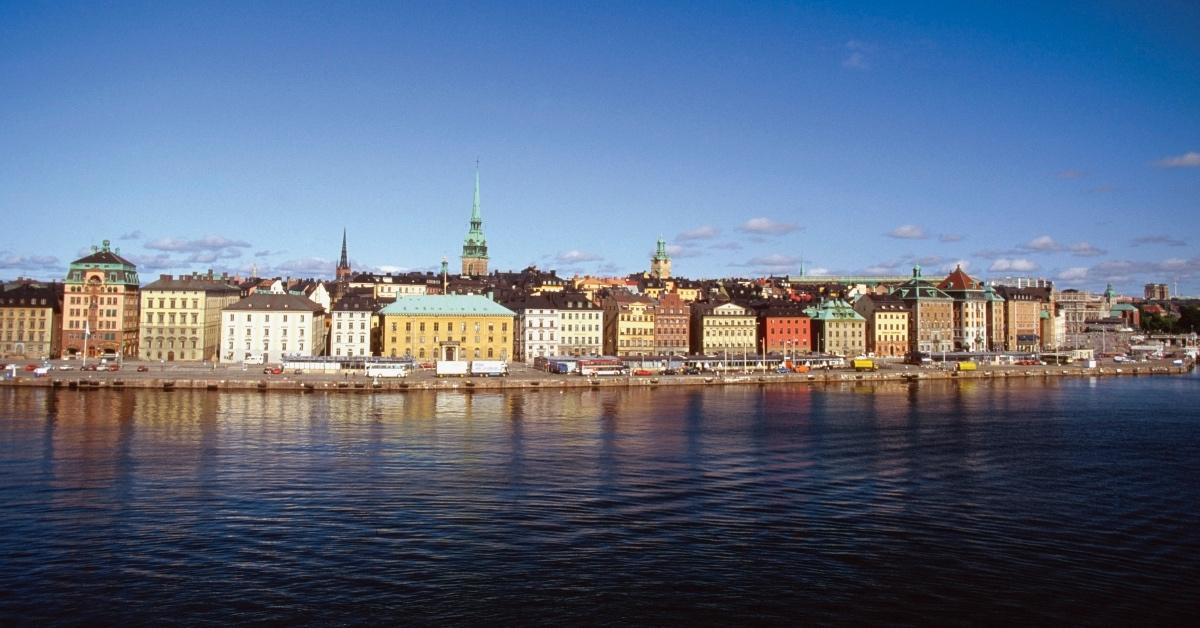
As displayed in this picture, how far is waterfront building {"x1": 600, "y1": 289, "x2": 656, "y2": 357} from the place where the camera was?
311ft

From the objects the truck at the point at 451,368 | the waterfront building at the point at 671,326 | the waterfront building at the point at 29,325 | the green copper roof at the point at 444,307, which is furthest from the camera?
the waterfront building at the point at 671,326

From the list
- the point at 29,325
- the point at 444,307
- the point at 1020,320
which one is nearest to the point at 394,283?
the point at 444,307

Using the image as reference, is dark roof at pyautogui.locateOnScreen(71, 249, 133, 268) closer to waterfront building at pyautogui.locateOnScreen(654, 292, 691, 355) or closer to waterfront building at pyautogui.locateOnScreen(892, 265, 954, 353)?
waterfront building at pyautogui.locateOnScreen(654, 292, 691, 355)

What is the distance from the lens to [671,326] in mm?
98688

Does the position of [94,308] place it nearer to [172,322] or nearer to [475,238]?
[172,322]

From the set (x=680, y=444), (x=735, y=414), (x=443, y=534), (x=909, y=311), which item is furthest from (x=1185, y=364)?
(x=443, y=534)

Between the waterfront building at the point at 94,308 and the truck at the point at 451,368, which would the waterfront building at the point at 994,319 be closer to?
the truck at the point at 451,368

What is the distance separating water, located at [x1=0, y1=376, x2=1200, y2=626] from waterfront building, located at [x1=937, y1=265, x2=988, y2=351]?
7481 cm

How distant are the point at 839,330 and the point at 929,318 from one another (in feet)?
62.4

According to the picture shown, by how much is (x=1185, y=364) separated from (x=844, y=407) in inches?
2926

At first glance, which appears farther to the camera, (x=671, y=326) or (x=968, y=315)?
(x=968, y=315)

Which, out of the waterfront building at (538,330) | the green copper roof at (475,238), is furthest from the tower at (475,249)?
the waterfront building at (538,330)

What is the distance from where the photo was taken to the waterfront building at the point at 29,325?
85938mm

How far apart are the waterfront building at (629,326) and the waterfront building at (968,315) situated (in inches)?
1799
